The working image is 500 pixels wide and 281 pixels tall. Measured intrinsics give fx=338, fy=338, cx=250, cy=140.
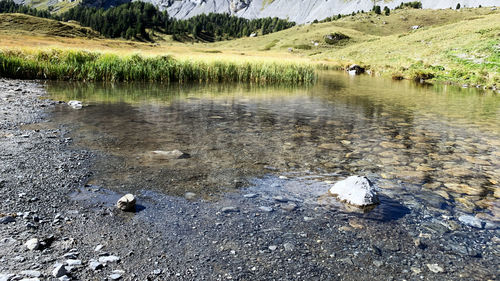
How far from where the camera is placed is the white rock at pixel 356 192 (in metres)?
5.24

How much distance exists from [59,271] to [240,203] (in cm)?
262

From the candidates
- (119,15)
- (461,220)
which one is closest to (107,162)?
(461,220)

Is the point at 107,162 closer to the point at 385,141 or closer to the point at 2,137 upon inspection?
the point at 2,137

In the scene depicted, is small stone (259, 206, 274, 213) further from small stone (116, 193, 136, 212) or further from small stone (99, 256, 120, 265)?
small stone (99, 256, 120, 265)

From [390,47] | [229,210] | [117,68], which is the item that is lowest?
[229,210]

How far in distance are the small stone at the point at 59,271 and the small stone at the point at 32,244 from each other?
50 cm

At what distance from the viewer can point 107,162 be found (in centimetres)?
695

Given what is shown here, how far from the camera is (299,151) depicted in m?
8.45

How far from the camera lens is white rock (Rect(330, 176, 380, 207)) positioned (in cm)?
524

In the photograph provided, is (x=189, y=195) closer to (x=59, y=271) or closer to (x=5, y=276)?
(x=59, y=271)

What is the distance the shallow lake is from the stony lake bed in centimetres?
5

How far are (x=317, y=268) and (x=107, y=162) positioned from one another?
5010mm

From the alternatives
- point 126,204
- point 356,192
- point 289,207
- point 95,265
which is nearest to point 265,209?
point 289,207

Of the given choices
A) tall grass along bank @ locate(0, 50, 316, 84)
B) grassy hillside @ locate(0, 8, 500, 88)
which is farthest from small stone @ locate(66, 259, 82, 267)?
grassy hillside @ locate(0, 8, 500, 88)
